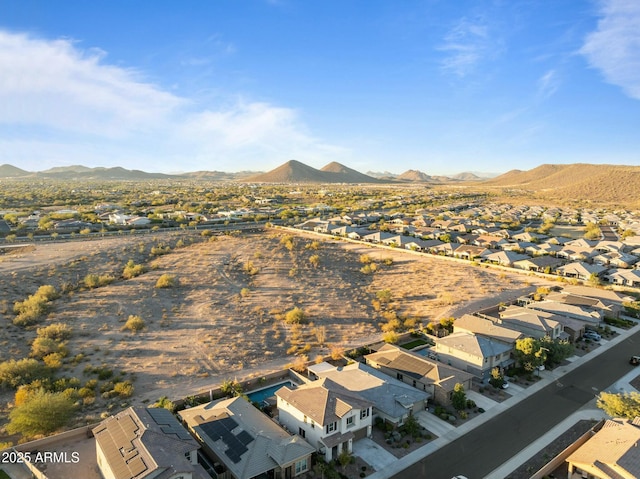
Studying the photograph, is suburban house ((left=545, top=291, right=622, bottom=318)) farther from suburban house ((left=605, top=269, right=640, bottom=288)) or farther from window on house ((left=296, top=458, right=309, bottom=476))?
window on house ((left=296, top=458, right=309, bottom=476))

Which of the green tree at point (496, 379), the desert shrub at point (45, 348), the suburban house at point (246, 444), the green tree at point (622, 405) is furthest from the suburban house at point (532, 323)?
the desert shrub at point (45, 348)

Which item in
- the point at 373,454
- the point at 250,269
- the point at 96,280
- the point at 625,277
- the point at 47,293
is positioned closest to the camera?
the point at 373,454

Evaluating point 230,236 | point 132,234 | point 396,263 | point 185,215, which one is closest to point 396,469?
point 396,263

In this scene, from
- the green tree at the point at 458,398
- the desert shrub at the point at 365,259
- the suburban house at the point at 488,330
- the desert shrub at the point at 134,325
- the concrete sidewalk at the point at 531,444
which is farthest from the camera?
the desert shrub at the point at 365,259

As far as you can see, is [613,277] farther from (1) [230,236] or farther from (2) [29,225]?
(2) [29,225]

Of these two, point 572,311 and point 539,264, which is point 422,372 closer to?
point 572,311

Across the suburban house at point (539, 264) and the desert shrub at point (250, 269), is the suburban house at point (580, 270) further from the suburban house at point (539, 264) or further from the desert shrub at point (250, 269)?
the desert shrub at point (250, 269)

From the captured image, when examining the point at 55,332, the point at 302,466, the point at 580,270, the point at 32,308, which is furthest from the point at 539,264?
the point at 32,308
